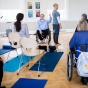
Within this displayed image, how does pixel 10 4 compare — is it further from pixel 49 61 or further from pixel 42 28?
pixel 49 61

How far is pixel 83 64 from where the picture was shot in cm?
292

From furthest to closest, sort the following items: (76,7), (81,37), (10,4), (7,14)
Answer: (76,7) → (7,14) → (10,4) → (81,37)

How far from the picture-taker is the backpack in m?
2.90

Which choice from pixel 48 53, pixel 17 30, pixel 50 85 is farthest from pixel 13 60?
pixel 50 85

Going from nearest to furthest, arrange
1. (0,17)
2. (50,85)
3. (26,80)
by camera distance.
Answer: (50,85) < (26,80) < (0,17)

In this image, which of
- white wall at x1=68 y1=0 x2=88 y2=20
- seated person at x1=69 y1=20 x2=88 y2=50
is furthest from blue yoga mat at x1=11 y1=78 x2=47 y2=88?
white wall at x1=68 y1=0 x2=88 y2=20

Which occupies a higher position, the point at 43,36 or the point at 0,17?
the point at 0,17

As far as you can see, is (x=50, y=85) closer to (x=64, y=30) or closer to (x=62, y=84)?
(x=62, y=84)

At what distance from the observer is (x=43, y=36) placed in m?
6.63

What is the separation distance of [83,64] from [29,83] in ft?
3.22

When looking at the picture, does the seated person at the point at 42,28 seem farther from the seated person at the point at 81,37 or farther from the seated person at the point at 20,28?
the seated person at the point at 81,37

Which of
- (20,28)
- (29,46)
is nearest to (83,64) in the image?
(29,46)

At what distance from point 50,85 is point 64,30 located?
8667 mm

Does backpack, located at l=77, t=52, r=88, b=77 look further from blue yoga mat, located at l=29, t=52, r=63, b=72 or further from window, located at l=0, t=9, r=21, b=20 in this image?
window, located at l=0, t=9, r=21, b=20
